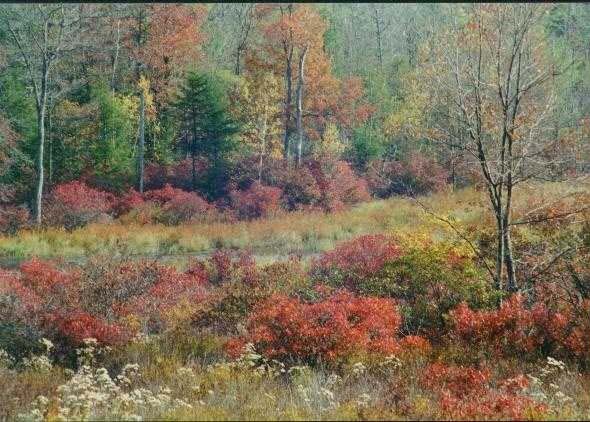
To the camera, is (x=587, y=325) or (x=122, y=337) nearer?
(x=587, y=325)

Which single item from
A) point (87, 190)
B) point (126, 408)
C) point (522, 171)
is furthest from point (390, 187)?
point (126, 408)

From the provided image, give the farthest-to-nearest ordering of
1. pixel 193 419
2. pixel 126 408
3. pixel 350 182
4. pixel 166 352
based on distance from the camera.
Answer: pixel 350 182, pixel 166 352, pixel 126 408, pixel 193 419

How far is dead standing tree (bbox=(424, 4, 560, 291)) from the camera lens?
1013cm

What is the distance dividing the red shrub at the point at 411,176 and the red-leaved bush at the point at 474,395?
2671cm

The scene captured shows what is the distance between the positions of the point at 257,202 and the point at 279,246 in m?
6.04

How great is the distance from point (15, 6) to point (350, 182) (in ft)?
55.1

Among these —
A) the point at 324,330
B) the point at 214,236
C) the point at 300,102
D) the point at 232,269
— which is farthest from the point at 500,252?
the point at 300,102

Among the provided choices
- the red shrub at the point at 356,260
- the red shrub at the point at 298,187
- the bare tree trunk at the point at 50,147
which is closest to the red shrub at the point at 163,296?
the red shrub at the point at 356,260

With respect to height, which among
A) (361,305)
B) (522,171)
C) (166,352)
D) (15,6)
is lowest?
(166,352)

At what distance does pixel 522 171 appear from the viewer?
10.4 meters

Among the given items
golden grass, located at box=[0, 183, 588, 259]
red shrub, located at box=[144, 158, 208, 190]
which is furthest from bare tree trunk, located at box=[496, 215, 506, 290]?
red shrub, located at box=[144, 158, 208, 190]

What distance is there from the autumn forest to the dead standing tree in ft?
0.15

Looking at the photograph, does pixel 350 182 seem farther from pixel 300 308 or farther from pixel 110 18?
pixel 300 308

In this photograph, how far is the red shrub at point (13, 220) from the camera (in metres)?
23.7
